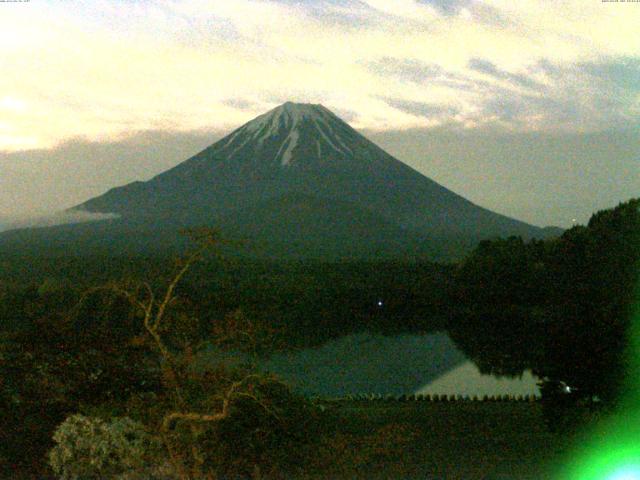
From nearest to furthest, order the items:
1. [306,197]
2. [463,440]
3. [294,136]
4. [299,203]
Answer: [463,440], [299,203], [306,197], [294,136]

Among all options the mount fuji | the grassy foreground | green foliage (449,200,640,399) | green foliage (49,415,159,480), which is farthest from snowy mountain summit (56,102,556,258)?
green foliage (49,415,159,480)

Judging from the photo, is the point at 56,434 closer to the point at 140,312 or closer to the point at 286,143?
the point at 140,312

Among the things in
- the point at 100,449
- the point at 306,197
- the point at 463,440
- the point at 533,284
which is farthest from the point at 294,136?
the point at 100,449

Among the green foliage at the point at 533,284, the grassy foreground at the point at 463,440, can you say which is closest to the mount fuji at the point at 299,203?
the green foliage at the point at 533,284

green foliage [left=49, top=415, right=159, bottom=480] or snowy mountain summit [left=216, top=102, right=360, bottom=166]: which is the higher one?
snowy mountain summit [left=216, top=102, right=360, bottom=166]

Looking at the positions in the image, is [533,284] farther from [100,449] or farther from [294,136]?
[294,136]

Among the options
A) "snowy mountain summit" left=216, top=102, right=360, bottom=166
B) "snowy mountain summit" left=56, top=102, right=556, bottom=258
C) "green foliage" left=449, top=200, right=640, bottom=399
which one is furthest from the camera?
"snowy mountain summit" left=216, top=102, right=360, bottom=166

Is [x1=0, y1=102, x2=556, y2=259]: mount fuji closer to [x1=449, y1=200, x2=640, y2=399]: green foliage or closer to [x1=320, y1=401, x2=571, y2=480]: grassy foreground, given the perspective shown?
[x1=449, y1=200, x2=640, y2=399]: green foliage

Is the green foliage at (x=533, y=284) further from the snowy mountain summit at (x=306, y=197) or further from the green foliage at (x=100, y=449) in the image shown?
the snowy mountain summit at (x=306, y=197)
